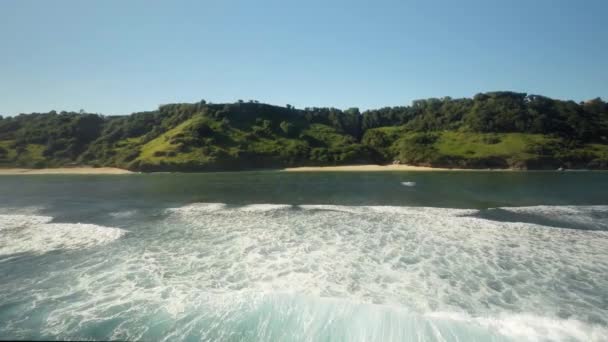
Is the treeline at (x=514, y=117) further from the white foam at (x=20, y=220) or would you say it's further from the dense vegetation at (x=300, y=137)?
the white foam at (x=20, y=220)

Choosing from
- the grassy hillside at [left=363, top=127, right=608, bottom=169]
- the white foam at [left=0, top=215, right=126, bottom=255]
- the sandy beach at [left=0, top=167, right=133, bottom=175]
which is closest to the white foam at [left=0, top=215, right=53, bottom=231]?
the white foam at [left=0, top=215, right=126, bottom=255]

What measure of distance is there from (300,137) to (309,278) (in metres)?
106

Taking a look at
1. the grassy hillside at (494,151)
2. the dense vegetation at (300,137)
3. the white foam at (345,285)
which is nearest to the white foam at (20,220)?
the white foam at (345,285)

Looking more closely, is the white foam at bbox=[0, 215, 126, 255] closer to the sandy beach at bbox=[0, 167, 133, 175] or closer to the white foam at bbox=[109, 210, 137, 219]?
the white foam at bbox=[109, 210, 137, 219]

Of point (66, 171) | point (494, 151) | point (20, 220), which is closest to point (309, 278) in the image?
point (20, 220)

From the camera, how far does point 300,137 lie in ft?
378

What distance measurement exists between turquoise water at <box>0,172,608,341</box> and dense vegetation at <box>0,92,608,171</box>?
7417 centimetres

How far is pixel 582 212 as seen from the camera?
2228 cm

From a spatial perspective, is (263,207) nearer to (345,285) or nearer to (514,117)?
(345,285)

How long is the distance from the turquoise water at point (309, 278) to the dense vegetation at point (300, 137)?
74.2 m

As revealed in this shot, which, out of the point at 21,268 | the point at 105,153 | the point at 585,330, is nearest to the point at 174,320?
the point at 21,268

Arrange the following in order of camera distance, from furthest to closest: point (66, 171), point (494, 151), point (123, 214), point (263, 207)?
point (66, 171) < point (494, 151) < point (263, 207) < point (123, 214)

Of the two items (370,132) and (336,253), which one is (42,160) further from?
(336,253)

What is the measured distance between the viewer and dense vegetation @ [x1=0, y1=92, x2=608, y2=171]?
90.1 metres
